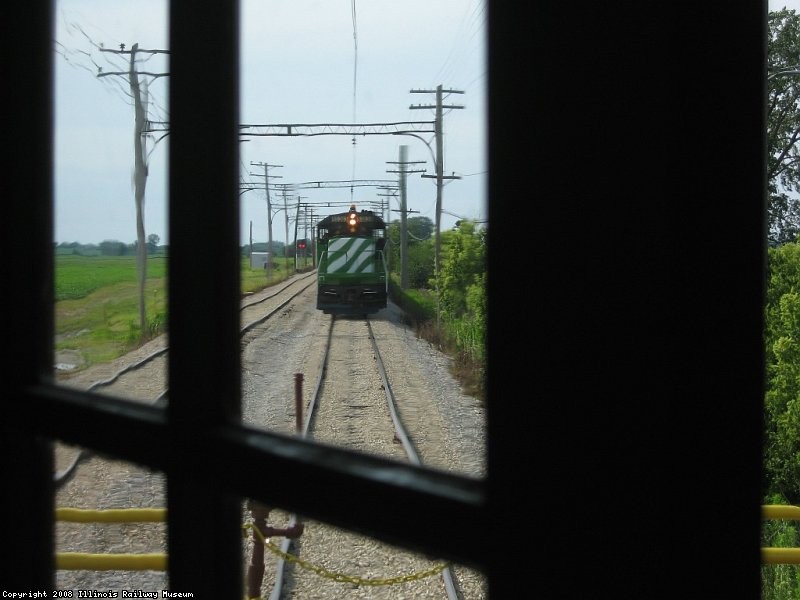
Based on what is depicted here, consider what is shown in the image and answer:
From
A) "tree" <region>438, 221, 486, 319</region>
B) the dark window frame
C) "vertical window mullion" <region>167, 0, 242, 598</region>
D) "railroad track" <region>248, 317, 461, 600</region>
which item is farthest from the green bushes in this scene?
the dark window frame

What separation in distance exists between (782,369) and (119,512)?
16.2m

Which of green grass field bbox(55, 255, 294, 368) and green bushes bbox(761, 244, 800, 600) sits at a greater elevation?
green grass field bbox(55, 255, 294, 368)

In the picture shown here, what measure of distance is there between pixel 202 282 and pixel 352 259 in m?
13.1

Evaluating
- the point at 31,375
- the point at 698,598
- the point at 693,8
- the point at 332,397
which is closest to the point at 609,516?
the point at 698,598

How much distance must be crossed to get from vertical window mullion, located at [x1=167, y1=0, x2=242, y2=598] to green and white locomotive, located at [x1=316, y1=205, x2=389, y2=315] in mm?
12394

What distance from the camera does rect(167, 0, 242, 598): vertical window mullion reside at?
1.09m

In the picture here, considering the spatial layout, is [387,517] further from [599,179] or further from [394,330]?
[394,330]

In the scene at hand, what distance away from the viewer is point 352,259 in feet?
46.4

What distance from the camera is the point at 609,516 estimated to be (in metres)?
0.67

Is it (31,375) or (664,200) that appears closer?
(664,200)

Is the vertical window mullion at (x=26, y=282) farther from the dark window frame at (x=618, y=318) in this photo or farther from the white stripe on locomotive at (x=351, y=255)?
the white stripe on locomotive at (x=351, y=255)

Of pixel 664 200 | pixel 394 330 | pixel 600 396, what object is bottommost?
pixel 394 330

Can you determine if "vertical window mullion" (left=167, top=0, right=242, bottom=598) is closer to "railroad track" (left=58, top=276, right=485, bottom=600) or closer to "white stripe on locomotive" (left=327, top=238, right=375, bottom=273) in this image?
"railroad track" (left=58, top=276, right=485, bottom=600)

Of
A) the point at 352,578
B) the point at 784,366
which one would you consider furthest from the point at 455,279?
the point at 784,366
